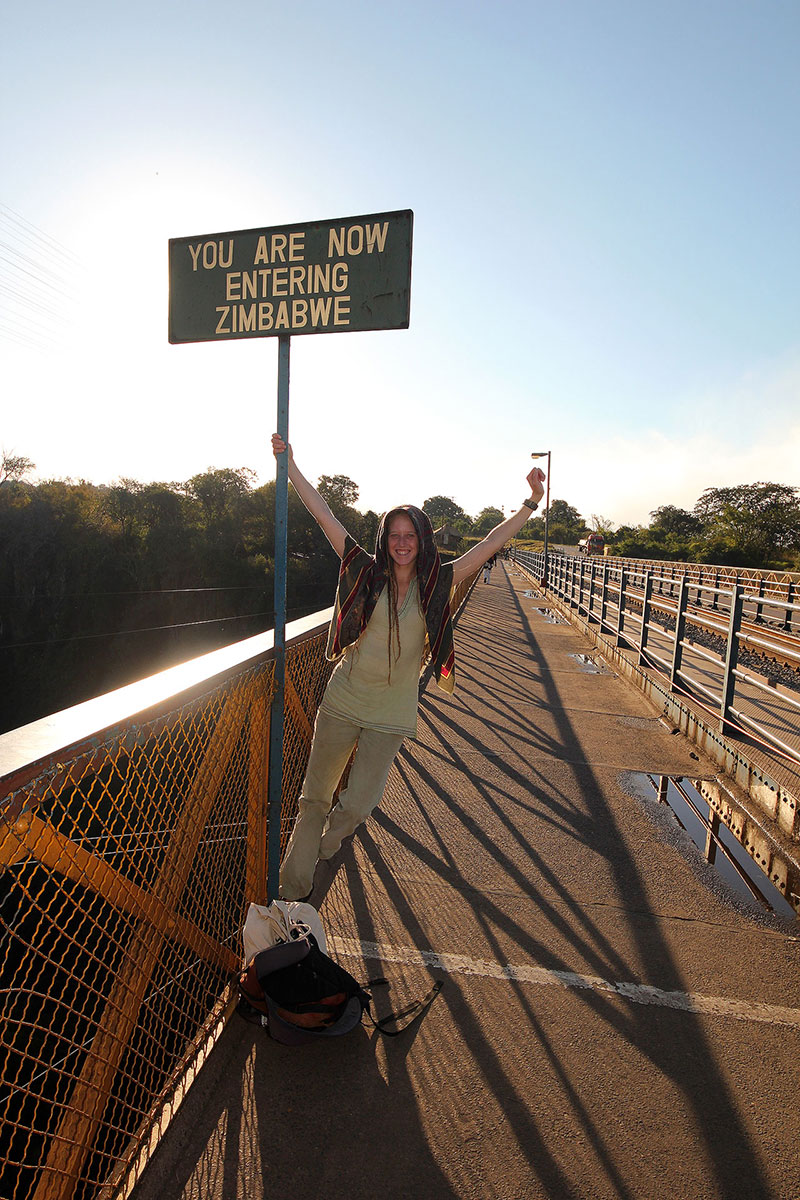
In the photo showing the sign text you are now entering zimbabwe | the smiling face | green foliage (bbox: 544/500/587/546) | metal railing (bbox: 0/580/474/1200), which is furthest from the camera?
green foliage (bbox: 544/500/587/546)

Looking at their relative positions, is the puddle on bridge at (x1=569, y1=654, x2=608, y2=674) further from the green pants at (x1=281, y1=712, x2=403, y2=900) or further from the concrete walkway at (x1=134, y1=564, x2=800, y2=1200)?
the green pants at (x1=281, y1=712, x2=403, y2=900)

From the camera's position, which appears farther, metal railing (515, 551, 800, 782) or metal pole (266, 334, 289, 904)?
metal railing (515, 551, 800, 782)

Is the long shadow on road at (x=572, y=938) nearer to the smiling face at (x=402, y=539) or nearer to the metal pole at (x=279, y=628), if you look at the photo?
the metal pole at (x=279, y=628)

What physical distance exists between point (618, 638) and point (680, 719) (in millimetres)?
4135

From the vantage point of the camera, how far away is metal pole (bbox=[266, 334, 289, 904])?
265 centimetres

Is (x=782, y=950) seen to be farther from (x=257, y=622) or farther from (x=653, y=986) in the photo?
(x=257, y=622)

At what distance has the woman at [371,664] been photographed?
9.16 ft

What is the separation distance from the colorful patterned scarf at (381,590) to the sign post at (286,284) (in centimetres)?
27

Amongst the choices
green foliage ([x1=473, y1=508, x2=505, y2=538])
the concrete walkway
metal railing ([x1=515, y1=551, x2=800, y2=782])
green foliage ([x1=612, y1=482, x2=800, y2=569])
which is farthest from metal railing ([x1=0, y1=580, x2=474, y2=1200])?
green foliage ([x1=473, y1=508, x2=505, y2=538])

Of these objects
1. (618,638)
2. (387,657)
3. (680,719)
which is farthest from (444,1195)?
(618,638)

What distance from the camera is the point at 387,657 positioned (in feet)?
9.19

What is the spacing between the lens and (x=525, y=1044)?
2301 millimetres

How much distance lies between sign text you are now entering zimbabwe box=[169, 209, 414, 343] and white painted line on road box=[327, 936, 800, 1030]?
2.44 meters

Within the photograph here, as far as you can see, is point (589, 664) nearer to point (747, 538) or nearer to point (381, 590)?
point (381, 590)
